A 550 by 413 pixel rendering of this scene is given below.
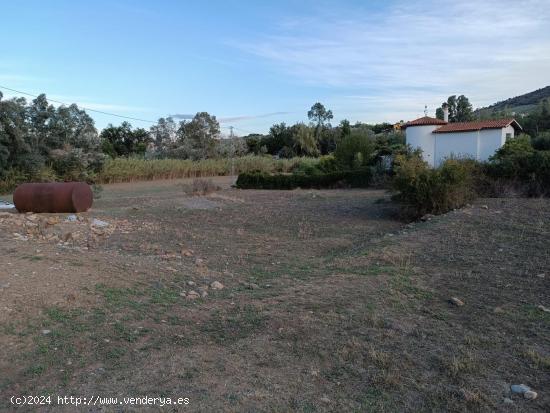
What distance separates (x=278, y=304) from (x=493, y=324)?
2.10 m

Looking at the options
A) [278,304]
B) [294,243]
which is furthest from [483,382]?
[294,243]

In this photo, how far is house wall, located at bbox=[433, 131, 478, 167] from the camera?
29.9 m

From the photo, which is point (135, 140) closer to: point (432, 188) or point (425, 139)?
point (425, 139)

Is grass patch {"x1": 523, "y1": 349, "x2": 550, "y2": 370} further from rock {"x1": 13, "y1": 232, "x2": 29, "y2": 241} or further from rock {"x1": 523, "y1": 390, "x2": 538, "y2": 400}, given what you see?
rock {"x1": 13, "y1": 232, "x2": 29, "y2": 241}

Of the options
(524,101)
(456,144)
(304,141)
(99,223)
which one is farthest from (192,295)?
(524,101)

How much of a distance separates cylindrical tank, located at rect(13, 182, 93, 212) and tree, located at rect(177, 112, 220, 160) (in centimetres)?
4258

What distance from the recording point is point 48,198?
12523 millimetres

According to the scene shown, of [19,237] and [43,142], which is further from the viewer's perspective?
[43,142]

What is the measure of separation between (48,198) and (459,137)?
2395 centimetres

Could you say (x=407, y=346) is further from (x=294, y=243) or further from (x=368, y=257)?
(x=294, y=243)

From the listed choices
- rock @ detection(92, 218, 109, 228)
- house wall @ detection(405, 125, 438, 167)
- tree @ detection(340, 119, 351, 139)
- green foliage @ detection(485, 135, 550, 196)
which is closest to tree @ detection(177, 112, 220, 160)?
tree @ detection(340, 119, 351, 139)

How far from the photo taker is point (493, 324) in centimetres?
494

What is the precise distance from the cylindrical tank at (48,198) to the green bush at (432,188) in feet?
27.1

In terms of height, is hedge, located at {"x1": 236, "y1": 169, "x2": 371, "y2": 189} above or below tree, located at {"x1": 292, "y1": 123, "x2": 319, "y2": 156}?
below
